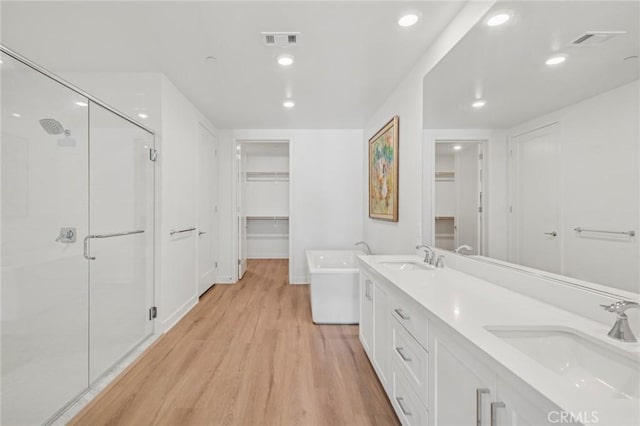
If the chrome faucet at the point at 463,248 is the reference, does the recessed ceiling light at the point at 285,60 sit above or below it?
above

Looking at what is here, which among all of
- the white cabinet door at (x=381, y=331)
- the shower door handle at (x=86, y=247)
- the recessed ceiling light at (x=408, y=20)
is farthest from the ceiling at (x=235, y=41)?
the white cabinet door at (x=381, y=331)

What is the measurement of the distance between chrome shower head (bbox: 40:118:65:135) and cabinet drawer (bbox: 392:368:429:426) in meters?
2.33

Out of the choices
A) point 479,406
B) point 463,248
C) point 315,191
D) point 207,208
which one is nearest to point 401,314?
point 479,406

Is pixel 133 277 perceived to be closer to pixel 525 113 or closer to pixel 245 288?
pixel 245 288

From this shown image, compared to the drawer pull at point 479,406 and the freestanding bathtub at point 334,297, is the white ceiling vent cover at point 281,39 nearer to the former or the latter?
the freestanding bathtub at point 334,297

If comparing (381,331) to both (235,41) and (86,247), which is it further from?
(235,41)

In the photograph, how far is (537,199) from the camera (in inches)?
50.4

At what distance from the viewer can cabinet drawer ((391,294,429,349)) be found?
47.4 inches

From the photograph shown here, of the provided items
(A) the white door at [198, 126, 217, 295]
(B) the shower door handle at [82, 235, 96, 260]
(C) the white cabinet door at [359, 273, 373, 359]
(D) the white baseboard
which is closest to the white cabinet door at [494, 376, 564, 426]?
(C) the white cabinet door at [359, 273, 373, 359]

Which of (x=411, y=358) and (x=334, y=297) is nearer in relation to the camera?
(x=411, y=358)

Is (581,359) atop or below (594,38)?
below

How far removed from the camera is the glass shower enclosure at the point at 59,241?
1.40 m

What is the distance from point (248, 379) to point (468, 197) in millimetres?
1950

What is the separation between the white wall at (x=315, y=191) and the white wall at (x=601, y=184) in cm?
344
